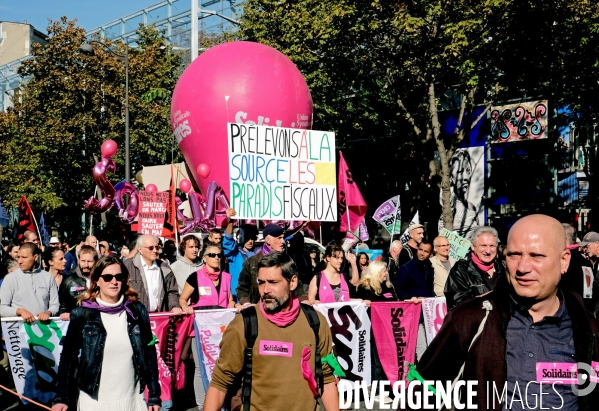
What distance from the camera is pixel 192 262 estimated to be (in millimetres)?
9531

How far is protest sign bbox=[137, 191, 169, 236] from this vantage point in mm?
15852

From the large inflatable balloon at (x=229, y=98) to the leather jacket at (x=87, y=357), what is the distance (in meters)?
12.7

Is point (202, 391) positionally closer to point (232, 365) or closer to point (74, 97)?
point (232, 365)

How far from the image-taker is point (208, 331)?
844cm

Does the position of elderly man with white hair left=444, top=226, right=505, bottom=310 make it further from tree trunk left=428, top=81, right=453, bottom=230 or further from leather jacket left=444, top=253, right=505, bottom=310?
tree trunk left=428, top=81, right=453, bottom=230

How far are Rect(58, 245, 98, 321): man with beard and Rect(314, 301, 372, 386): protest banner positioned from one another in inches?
102

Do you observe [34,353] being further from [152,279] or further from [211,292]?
[211,292]

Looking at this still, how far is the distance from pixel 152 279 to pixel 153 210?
730 cm

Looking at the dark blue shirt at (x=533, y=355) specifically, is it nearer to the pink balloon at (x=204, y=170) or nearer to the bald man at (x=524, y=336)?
the bald man at (x=524, y=336)

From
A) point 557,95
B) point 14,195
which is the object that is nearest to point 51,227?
point 14,195

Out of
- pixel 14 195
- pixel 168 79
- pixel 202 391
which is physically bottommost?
pixel 202 391

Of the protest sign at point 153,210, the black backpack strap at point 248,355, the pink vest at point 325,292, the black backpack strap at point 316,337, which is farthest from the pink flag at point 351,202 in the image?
the black backpack strap at point 248,355

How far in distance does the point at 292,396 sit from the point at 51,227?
141 ft

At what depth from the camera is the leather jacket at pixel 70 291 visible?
8438 millimetres
